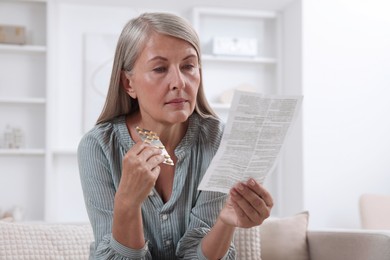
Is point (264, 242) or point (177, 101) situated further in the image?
point (264, 242)

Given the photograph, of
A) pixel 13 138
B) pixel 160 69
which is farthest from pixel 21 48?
pixel 160 69

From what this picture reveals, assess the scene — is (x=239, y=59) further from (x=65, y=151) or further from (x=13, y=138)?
(x=13, y=138)

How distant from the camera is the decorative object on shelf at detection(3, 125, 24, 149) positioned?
474 cm

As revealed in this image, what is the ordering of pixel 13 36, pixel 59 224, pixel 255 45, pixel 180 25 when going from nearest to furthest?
pixel 180 25, pixel 59 224, pixel 13 36, pixel 255 45

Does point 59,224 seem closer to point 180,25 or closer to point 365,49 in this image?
point 180,25

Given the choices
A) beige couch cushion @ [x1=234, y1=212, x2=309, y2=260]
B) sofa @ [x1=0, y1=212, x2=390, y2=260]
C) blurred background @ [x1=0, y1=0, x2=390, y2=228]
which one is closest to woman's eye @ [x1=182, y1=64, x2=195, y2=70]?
sofa @ [x1=0, y1=212, x2=390, y2=260]

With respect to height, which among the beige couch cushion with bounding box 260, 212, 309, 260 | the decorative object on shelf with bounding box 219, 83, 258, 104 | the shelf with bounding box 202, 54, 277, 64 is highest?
the shelf with bounding box 202, 54, 277, 64

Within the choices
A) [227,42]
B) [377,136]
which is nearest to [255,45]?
[227,42]

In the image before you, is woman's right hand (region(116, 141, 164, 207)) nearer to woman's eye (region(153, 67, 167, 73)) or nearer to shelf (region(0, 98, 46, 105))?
woman's eye (region(153, 67, 167, 73))

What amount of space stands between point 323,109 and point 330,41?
0.52 meters

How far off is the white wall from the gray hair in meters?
3.13

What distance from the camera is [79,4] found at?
16.5 feet

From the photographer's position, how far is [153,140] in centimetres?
160

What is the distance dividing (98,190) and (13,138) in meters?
3.24
